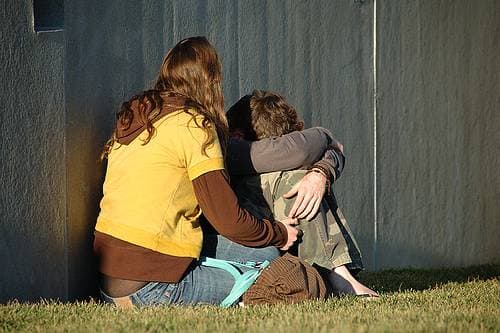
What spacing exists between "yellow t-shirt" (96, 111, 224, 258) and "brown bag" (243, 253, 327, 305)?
323 mm

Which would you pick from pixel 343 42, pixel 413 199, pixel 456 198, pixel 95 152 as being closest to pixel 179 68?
pixel 95 152

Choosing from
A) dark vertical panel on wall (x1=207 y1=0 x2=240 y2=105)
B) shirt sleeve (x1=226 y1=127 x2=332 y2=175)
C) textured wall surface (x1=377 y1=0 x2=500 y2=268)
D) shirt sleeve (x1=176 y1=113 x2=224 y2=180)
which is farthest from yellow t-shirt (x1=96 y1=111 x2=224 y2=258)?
textured wall surface (x1=377 y1=0 x2=500 y2=268)

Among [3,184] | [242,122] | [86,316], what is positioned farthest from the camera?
[242,122]

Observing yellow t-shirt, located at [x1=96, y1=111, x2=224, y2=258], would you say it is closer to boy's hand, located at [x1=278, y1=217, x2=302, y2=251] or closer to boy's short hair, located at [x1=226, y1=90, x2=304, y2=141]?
boy's hand, located at [x1=278, y1=217, x2=302, y2=251]

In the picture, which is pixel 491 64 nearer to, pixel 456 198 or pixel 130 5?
pixel 456 198

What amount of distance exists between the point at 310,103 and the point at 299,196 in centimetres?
236

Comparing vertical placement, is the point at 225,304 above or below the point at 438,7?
below

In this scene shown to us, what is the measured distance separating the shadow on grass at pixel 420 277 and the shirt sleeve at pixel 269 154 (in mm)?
1575

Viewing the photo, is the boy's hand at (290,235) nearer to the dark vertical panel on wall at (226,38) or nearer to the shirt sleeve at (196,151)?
the shirt sleeve at (196,151)

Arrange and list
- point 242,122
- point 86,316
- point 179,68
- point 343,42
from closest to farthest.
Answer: point 86,316, point 179,68, point 242,122, point 343,42

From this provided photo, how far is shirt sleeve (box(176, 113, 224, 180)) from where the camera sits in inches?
203

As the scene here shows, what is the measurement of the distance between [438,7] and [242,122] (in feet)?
12.7

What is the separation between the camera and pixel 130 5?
6133mm

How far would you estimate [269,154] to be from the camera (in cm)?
585
